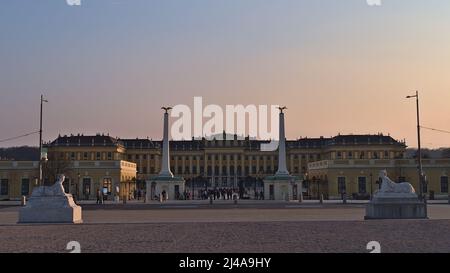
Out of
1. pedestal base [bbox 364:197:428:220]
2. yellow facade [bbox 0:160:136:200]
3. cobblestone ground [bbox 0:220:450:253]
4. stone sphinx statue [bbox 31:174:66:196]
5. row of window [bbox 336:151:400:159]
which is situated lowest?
cobblestone ground [bbox 0:220:450:253]

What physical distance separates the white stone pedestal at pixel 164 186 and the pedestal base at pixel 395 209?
141 ft

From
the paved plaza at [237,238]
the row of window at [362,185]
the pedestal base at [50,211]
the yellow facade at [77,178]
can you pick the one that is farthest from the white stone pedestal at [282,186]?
the paved plaza at [237,238]

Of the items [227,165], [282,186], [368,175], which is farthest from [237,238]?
[227,165]

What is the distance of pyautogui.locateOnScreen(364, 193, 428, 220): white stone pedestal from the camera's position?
82.9ft

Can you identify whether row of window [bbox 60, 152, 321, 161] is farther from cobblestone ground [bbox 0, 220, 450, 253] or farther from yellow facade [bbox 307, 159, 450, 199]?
cobblestone ground [bbox 0, 220, 450, 253]

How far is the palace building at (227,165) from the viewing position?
231 feet

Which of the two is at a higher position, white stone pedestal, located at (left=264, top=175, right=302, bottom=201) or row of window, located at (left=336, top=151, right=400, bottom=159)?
row of window, located at (left=336, top=151, right=400, bottom=159)

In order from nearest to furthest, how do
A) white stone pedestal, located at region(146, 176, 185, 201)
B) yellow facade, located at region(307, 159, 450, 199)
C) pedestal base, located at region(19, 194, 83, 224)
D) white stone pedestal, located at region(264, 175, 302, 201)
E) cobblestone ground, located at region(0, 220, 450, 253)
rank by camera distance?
cobblestone ground, located at region(0, 220, 450, 253) → pedestal base, located at region(19, 194, 83, 224) → white stone pedestal, located at region(264, 175, 302, 201) → white stone pedestal, located at region(146, 176, 185, 201) → yellow facade, located at region(307, 159, 450, 199)

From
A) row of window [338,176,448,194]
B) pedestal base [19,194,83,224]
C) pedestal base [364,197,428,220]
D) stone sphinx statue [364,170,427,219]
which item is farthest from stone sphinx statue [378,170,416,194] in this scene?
row of window [338,176,448,194]

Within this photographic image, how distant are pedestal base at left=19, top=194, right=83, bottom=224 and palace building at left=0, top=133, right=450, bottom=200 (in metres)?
34.1

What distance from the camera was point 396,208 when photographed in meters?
25.3

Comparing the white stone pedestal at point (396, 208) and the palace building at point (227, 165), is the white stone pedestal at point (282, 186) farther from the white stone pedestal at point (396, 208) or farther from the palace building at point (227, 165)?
the white stone pedestal at point (396, 208)

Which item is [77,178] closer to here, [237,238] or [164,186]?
[164,186]
